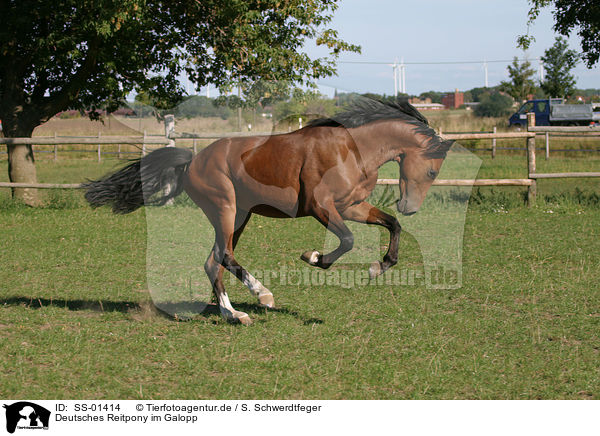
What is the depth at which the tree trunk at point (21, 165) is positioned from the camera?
13.2 m

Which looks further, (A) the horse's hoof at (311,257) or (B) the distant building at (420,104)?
(B) the distant building at (420,104)

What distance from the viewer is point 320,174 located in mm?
4945

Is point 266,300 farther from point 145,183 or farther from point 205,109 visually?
point 205,109

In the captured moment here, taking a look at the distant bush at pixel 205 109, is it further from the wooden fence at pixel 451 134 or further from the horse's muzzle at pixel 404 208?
the horse's muzzle at pixel 404 208

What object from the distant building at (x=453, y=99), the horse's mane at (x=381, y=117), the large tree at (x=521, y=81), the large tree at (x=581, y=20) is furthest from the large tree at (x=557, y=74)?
the distant building at (x=453, y=99)

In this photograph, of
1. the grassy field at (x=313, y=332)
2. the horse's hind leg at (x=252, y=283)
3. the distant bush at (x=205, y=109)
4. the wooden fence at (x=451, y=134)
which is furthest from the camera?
the wooden fence at (x=451, y=134)

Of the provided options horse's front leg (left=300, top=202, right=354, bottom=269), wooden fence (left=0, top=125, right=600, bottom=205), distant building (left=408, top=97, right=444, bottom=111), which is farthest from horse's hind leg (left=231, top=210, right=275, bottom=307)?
wooden fence (left=0, top=125, right=600, bottom=205)

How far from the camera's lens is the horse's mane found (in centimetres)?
501

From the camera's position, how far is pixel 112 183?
5.80m

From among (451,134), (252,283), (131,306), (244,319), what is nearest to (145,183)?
(131,306)

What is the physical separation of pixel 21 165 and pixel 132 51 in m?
3.83

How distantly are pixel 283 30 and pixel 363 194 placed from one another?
9276 millimetres
